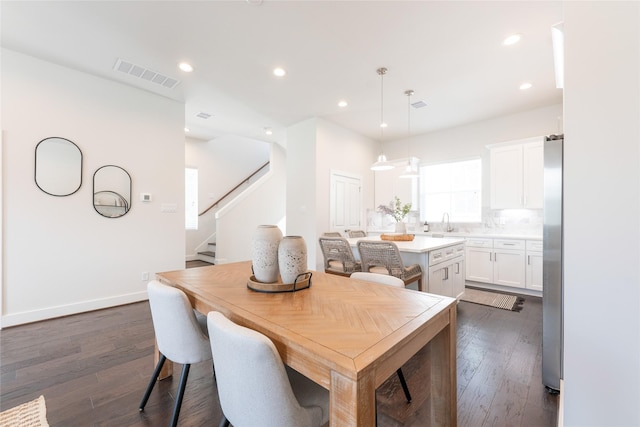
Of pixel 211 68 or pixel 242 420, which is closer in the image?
pixel 242 420

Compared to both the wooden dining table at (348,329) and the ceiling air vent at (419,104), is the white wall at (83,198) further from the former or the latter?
the ceiling air vent at (419,104)

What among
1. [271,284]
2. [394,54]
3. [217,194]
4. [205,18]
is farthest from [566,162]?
[217,194]

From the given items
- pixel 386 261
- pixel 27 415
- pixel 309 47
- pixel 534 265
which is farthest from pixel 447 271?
pixel 27 415

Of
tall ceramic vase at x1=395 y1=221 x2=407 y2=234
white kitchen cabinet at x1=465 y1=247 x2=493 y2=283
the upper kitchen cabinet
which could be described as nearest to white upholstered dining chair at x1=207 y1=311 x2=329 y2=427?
tall ceramic vase at x1=395 y1=221 x2=407 y2=234

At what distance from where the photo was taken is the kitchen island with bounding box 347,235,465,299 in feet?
8.98

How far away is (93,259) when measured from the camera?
321cm

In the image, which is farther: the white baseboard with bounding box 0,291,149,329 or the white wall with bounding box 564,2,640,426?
the white baseboard with bounding box 0,291,149,329

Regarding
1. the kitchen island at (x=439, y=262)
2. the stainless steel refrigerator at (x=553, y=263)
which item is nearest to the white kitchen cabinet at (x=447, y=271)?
the kitchen island at (x=439, y=262)

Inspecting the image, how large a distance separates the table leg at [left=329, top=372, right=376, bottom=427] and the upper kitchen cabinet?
15.1 ft

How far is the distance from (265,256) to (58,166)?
10.9ft

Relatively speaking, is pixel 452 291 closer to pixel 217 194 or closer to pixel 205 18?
pixel 205 18

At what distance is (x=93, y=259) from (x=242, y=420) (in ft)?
11.5

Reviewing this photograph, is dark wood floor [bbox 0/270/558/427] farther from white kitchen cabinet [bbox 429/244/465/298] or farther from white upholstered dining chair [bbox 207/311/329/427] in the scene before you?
white upholstered dining chair [bbox 207/311/329/427]

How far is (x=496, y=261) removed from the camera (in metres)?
4.17
